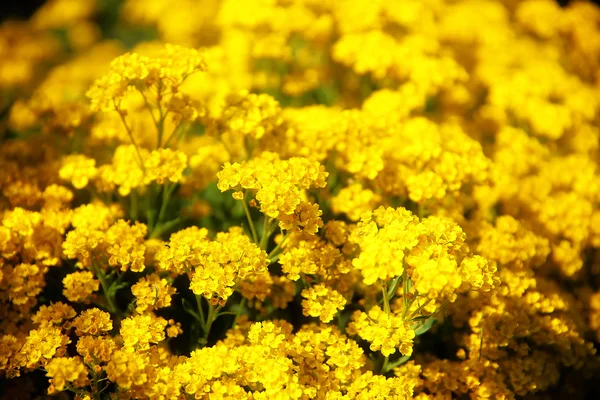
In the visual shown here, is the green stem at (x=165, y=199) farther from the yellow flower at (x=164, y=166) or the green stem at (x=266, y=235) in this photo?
the green stem at (x=266, y=235)

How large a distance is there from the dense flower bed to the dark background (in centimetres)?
323

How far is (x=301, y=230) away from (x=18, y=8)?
541 cm

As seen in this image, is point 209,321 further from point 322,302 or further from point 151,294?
point 322,302

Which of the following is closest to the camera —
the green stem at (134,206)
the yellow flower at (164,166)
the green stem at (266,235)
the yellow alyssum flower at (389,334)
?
the yellow alyssum flower at (389,334)

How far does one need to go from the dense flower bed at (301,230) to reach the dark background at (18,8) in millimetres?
3226

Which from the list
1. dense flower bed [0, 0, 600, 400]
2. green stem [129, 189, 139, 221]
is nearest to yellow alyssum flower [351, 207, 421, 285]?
dense flower bed [0, 0, 600, 400]

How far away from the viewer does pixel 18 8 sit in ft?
19.5

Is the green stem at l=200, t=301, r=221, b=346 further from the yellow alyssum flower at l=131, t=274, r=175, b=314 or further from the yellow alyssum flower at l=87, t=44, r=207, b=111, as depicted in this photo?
the yellow alyssum flower at l=87, t=44, r=207, b=111

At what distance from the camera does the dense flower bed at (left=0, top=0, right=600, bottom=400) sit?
1698 mm

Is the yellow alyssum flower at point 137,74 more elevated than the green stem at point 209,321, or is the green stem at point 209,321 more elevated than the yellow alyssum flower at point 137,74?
the yellow alyssum flower at point 137,74

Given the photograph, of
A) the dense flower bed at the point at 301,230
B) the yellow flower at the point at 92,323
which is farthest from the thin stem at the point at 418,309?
the yellow flower at the point at 92,323

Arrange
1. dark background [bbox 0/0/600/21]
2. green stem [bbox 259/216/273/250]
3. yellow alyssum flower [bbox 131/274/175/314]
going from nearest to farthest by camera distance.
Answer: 1. yellow alyssum flower [bbox 131/274/175/314]
2. green stem [bbox 259/216/273/250]
3. dark background [bbox 0/0/600/21]

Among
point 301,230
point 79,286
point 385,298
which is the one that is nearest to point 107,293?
point 79,286

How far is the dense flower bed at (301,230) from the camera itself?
5.57 feet
